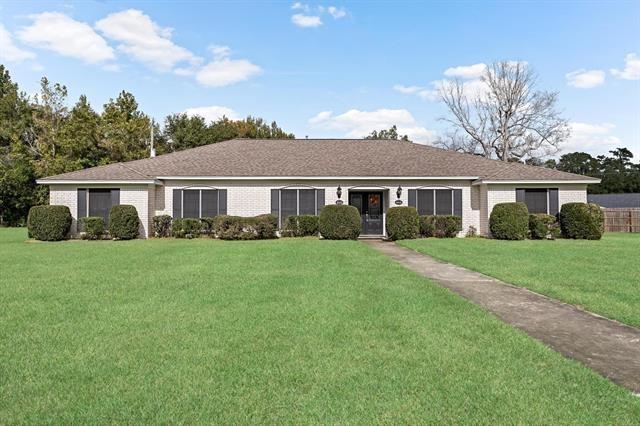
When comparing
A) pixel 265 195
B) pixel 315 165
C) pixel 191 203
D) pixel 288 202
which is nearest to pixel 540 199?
pixel 315 165

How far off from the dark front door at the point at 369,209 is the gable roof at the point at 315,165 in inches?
51.0

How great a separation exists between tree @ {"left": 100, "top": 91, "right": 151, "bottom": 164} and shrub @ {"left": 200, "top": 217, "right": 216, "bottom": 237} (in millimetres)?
18603

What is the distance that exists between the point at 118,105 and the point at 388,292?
37.5 metres

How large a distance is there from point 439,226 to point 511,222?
294 cm

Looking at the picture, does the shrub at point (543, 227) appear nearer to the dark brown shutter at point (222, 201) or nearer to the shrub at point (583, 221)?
the shrub at point (583, 221)

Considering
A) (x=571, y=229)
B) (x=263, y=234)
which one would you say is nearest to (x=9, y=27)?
(x=263, y=234)

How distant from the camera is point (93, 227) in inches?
697

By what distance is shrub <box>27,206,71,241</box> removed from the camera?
17141mm

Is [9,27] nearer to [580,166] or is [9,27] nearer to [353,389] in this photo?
[353,389]

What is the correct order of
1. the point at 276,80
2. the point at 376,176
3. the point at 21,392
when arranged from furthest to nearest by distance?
the point at 276,80 < the point at 376,176 < the point at 21,392

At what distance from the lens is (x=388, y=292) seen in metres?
6.91

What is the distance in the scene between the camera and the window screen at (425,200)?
63.1 ft

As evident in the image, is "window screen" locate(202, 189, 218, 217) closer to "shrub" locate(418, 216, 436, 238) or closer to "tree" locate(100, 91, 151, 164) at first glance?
"shrub" locate(418, 216, 436, 238)

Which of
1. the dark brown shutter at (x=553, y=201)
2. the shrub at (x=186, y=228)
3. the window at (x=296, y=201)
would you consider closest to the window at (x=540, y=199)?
the dark brown shutter at (x=553, y=201)
